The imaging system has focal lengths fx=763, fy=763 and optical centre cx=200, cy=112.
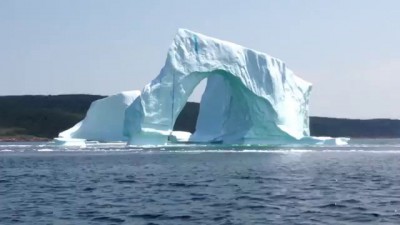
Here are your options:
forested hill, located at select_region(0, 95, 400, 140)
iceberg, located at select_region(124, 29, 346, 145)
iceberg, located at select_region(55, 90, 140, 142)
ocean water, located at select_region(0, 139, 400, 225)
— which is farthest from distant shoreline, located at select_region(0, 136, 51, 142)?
ocean water, located at select_region(0, 139, 400, 225)

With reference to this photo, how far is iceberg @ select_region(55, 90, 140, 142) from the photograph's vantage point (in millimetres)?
54562

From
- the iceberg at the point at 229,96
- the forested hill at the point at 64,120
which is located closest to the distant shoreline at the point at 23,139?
the forested hill at the point at 64,120

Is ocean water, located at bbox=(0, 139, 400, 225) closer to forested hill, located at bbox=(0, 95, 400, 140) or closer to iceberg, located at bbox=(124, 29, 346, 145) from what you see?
iceberg, located at bbox=(124, 29, 346, 145)

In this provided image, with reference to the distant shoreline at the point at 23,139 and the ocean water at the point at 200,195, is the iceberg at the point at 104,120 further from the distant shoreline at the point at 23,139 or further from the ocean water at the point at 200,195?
the distant shoreline at the point at 23,139

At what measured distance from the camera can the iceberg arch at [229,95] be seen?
134ft

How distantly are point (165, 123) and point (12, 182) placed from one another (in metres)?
20.1

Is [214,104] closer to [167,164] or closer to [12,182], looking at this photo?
[167,164]

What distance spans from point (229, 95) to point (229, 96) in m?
0.14

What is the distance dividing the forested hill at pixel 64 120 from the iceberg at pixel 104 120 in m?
49.2

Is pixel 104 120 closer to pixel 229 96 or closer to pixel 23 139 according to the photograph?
pixel 229 96

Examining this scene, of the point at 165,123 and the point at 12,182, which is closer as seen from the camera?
the point at 12,182

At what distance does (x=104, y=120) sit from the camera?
55.2 metres

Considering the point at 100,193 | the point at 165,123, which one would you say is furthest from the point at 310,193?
the point at 165,123

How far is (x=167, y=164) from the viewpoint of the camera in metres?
29.5
